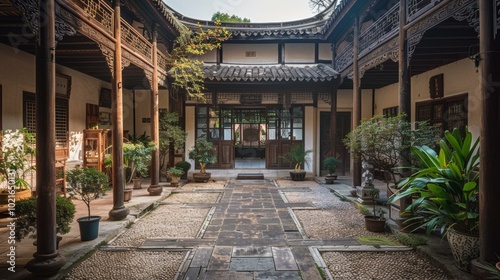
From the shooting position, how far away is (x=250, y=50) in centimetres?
1149

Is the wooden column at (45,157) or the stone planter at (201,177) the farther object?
the stone planter at (201,177)

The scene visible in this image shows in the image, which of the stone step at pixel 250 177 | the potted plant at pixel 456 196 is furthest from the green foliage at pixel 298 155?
the potted plant at pixel 456 196

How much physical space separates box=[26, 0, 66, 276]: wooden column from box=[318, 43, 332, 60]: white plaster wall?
9.73m

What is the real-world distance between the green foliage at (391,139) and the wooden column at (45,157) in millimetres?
4581

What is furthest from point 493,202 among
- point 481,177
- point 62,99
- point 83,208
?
point 62,99

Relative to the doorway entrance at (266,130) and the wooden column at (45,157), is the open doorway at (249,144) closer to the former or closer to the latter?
the doorway entrance at (266,130)

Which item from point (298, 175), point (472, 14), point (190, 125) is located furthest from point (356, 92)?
point (190, 125)

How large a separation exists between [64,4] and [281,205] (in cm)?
544

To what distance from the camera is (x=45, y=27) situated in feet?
10.8

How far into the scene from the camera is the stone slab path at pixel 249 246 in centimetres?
341

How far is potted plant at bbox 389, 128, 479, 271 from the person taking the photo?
10.8 feet

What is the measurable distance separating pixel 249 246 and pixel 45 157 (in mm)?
2850

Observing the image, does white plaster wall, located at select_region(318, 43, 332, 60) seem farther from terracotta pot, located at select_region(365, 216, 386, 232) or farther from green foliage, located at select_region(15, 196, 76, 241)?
green foliage, located at select_region(15, 196, 76, 241)

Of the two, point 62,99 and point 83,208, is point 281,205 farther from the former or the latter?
point 62,99
